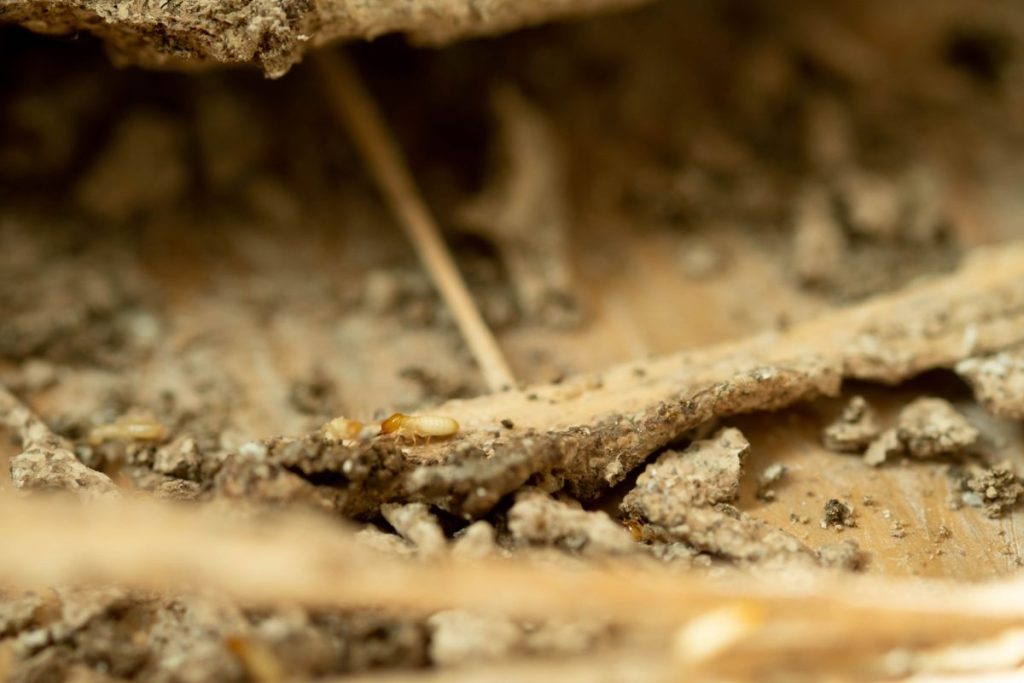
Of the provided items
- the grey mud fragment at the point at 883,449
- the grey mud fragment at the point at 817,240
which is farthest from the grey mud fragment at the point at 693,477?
the grey mud fragment at the point at 817,240

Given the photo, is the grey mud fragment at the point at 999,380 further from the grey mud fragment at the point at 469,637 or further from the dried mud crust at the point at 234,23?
the dried mud crust at the point at 234,23

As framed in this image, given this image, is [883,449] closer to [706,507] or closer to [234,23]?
[706,507]

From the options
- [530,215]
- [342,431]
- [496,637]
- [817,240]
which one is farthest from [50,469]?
[817,240]

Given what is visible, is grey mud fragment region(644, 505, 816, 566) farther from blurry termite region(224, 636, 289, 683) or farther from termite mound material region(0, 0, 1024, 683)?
blurry termite region(224, 636, 289, 683)

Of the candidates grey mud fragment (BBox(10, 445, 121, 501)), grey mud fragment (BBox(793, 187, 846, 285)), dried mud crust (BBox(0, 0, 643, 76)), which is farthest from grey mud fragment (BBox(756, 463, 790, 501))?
grey mud fragment (BBox(10, 445, 121, 501))

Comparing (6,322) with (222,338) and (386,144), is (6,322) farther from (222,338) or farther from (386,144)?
(386,144)

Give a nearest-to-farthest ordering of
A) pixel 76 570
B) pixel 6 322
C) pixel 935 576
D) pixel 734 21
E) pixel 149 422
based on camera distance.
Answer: pixel 76 570 < pixel 935 576 < pixel 149 422 < pixel 6 322 < pixel 734 21

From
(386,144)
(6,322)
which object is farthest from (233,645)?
(386,144)
